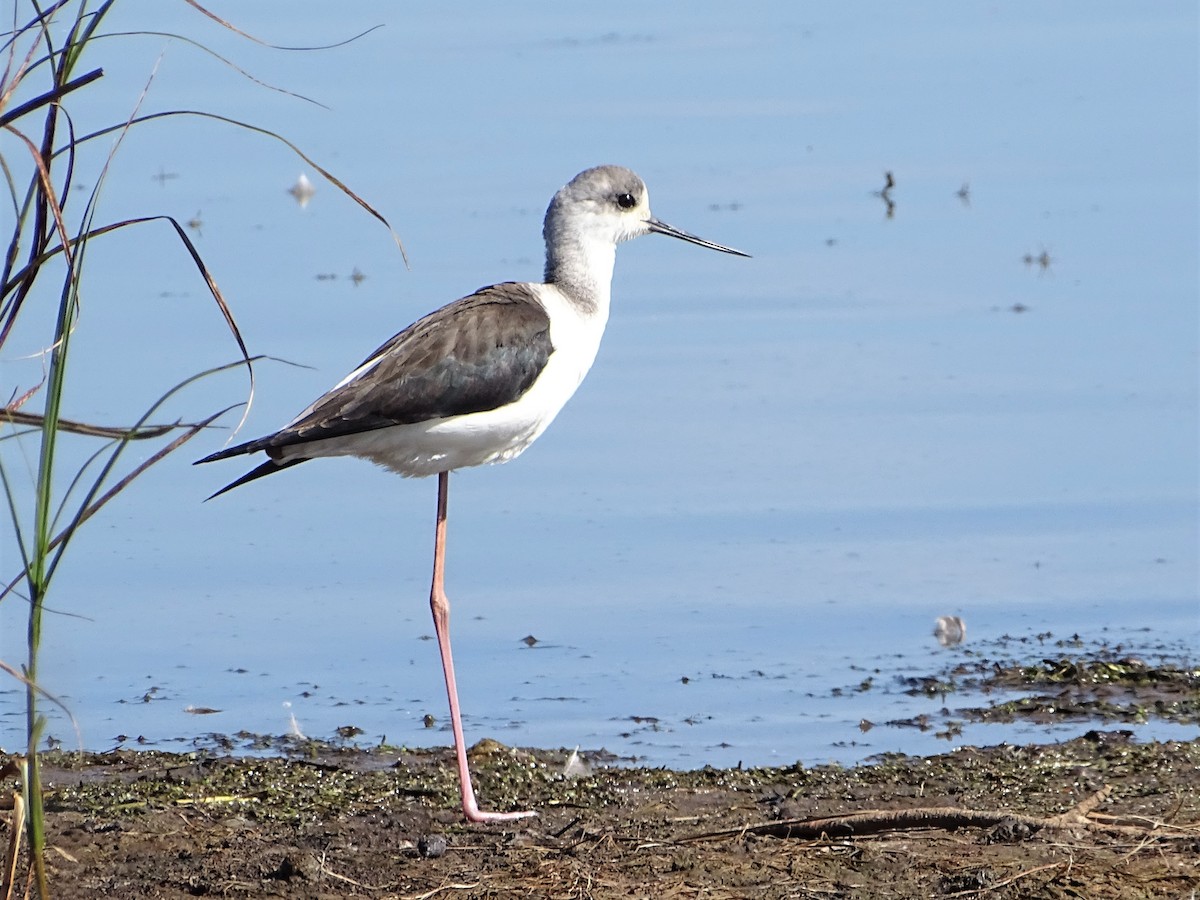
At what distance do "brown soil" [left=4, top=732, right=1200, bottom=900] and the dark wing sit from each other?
104cm

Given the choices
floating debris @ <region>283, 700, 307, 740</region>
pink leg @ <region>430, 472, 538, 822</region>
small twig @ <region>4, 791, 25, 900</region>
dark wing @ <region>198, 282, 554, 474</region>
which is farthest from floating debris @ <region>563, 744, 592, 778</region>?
small twig @ <region>4, 791, 25, 900</region>

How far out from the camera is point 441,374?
6.16 m

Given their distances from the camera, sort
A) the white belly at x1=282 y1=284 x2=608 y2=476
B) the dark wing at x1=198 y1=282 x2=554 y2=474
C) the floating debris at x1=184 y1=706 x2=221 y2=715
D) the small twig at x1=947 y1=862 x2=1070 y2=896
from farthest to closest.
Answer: the floating debris at x1=184 y1=706 x2=221 y2=715 → the white belly at x1=282 y1=284 x2=608 y2=476 → the dark wing at x1=198 y1=282 x2=554 y2=474 → the small twig at x1=947 y1=862 x2=1070 y2=896

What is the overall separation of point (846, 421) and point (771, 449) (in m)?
0.46

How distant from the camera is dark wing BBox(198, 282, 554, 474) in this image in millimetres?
6035

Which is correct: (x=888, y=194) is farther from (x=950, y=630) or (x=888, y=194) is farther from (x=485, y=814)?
(x=485, y=814)

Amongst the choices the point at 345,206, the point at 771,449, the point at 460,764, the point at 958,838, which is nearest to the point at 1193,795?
the point at 958,838

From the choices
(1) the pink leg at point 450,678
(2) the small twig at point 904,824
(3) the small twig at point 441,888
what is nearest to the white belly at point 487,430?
(1) the pink leg at point 450,678

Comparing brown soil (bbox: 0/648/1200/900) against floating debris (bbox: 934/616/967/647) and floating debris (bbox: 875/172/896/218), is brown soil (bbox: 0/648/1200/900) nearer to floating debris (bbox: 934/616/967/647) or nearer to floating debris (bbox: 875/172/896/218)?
floating debris (bbox: 934/616/967/647)

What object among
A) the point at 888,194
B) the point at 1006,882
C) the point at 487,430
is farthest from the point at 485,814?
the point at 888,194

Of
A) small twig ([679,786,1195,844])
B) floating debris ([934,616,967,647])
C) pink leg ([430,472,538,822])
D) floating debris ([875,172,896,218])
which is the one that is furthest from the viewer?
floating debris ([875,172,896,218])

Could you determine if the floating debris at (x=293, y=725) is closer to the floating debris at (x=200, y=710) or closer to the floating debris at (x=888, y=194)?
the floating debris at (x=200, y=710)

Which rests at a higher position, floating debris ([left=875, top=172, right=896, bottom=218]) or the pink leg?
floating debris ([left=875, top=172, right=896, bottom=218])

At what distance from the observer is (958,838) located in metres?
4.96
